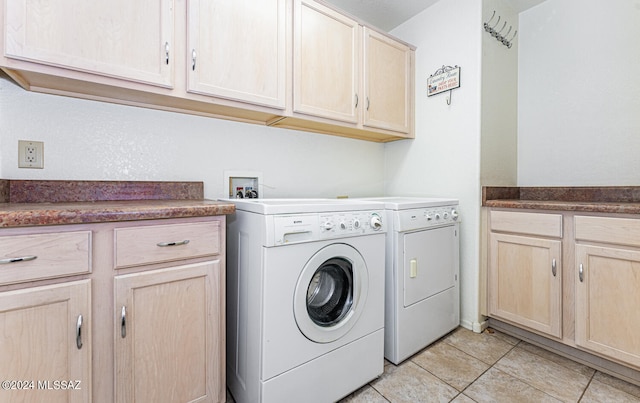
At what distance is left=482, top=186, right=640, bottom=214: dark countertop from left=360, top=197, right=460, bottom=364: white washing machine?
322 mm

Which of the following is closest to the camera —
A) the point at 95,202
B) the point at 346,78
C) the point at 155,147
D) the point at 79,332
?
the point at 79,332

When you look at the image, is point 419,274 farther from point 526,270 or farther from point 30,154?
point 30,154

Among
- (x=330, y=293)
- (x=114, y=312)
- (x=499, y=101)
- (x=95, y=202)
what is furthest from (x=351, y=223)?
(x=499, y=101)

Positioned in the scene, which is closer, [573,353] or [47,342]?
[47,342]

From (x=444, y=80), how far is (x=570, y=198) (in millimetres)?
1211

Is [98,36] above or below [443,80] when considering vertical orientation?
below

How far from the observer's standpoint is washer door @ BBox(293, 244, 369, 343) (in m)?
1.23

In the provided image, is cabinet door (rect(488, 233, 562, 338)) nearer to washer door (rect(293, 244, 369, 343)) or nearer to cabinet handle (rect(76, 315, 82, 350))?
washer door (rect(293, 244, 369, 343))

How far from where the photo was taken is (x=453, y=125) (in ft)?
6.86

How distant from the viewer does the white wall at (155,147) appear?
50.5 inches

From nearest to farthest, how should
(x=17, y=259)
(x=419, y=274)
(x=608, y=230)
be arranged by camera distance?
(x=17, y=259)
(x=608, y=230)
(x=419, y=274)

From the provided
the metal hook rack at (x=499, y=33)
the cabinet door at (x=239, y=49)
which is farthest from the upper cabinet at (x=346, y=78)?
the metal hook rack at (x=499, y=33)

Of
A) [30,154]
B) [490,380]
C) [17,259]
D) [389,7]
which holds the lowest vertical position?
[490,380]

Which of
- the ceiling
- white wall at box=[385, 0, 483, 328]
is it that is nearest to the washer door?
white wall at box=[385, 0, 483, 328]
